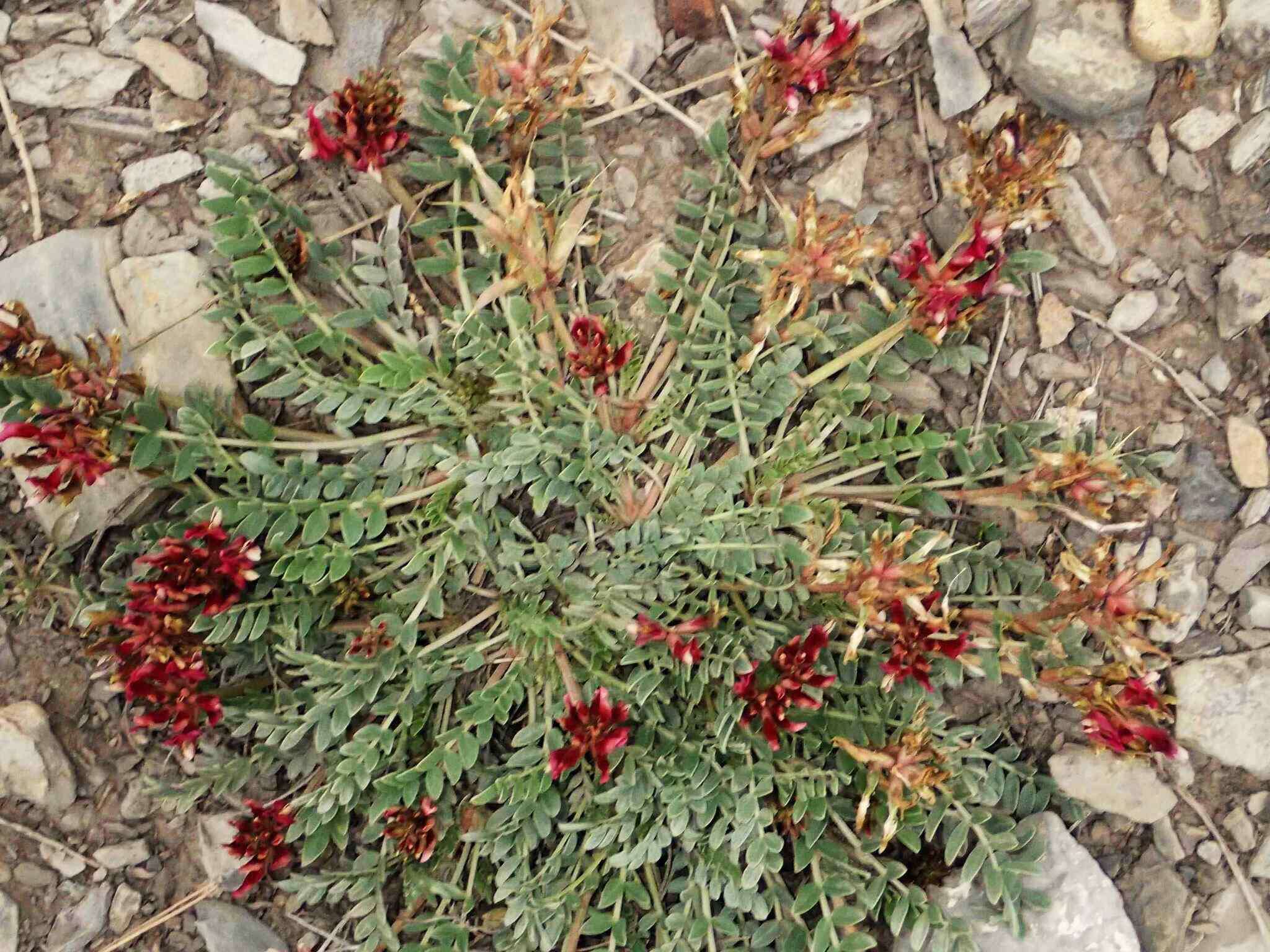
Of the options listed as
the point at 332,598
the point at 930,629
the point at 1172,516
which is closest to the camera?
the point at 930,629

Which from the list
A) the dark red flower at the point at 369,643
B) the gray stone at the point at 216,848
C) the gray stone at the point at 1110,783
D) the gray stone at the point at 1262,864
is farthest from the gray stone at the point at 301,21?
the gray stone at the point at 1262,864

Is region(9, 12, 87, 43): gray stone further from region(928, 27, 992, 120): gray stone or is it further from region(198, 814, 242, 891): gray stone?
region(928, 27, 992, 120): gray stone

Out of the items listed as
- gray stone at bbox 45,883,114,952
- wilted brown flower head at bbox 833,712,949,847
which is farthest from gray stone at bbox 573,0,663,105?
gray stone at bbox 45,883,114,952

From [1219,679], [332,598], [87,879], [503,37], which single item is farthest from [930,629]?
[87,879]

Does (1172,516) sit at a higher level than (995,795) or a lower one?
higher

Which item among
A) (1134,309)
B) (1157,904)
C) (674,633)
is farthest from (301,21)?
(1157,904)

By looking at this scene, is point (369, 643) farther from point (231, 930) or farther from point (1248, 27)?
point (1248, 27)

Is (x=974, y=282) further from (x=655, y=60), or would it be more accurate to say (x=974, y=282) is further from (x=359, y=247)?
(x=359, y=247)
